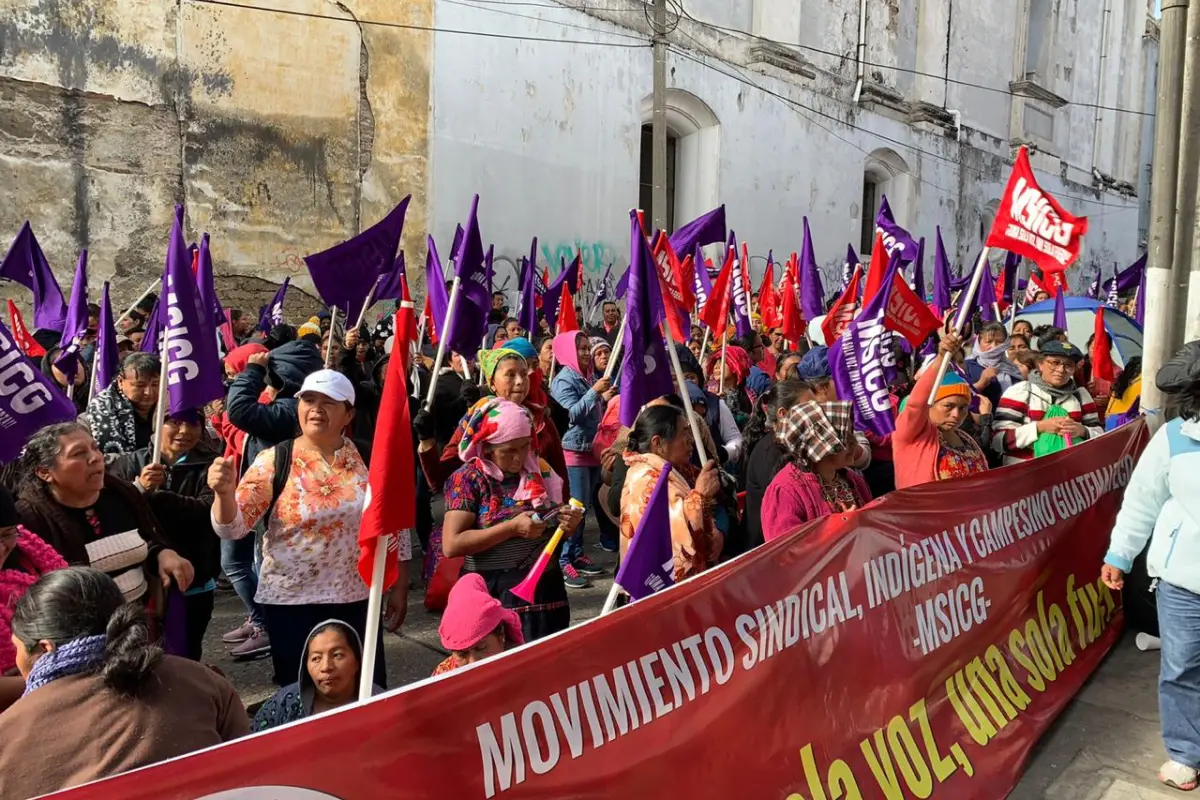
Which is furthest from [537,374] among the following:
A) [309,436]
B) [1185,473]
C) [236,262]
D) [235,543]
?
[236,262]

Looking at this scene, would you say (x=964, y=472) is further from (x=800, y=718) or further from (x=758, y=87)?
(x=758, y=87)

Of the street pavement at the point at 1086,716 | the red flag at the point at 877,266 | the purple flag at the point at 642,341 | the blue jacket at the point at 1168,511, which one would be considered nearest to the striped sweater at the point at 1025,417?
the street pavement at the point at 1086,716

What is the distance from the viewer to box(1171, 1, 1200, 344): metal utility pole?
18.4 feet

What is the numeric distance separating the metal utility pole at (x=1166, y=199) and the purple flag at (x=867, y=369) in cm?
169

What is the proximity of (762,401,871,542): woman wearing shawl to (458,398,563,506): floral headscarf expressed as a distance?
2.81 feet

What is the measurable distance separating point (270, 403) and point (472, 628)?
1.97 meters

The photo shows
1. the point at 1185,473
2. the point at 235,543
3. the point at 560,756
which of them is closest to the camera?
the point at 560,756

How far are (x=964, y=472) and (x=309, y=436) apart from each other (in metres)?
2.88

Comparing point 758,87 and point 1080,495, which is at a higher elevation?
point 758,87

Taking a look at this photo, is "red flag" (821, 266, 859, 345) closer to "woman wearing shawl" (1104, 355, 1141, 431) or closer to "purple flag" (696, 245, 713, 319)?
"purple flag" (696, 245, 713, 319)

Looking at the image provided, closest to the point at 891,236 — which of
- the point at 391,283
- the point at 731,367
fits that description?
the point at 731,367

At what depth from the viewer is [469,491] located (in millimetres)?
3391

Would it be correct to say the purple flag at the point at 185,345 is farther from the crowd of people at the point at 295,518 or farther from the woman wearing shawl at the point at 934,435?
the woman wearing shawl at the point at 934,435

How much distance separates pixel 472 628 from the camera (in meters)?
2.81
